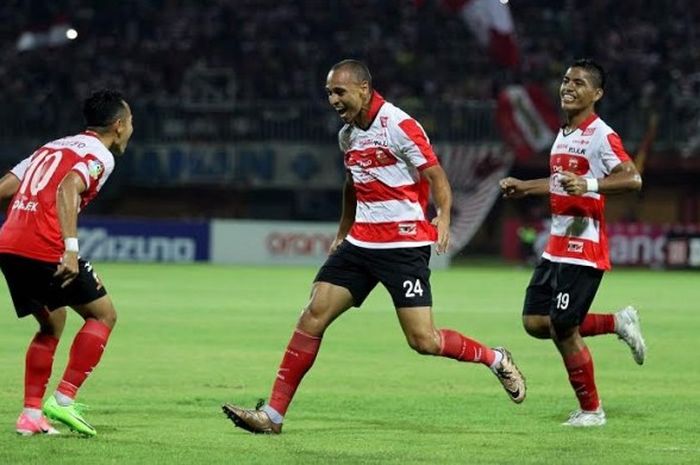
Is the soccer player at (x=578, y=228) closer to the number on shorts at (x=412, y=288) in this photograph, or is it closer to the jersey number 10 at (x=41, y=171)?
the number on shorts at (x=412, y=288)

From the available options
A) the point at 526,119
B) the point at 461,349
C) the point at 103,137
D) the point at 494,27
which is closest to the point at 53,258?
the point at 103,137

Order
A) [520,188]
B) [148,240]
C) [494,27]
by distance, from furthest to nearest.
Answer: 1. [494,27]
2. [148,240]
3. [520,188]

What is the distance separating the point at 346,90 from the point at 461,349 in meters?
1.72

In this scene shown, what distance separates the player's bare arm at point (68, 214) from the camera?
339 inches

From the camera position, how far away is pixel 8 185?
9188 mm

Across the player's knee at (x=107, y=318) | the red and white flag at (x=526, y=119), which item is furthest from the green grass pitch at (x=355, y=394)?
the red and white flag at (x=526, y=119)

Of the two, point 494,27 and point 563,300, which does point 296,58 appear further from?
point 563,300

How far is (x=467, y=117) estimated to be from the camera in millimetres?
38344

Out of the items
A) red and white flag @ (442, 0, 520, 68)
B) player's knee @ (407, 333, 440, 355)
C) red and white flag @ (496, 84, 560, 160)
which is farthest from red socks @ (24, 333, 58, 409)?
red and white flag @ (442, 0, 520, 68)

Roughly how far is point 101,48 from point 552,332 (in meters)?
33.7

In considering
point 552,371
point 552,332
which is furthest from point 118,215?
point 552,332

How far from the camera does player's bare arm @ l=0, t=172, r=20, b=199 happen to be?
919 cm

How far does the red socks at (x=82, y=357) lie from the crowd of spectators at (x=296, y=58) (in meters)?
29.6

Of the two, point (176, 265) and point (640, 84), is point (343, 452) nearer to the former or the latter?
point (176, 265)
